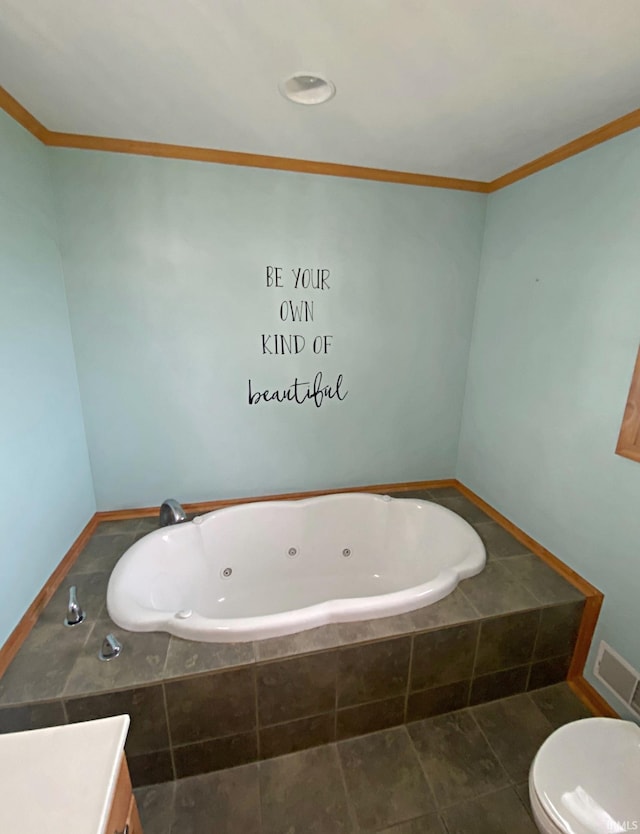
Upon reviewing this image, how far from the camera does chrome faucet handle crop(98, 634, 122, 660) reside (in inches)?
50.4

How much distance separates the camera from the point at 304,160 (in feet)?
6.11

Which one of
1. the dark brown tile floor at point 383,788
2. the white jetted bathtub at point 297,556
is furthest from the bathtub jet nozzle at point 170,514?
the dark brown tile floor at point 383,788

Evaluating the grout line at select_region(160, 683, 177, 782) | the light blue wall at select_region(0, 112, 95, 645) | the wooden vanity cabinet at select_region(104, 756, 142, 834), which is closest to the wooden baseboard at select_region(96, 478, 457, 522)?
the light blue wall at select_region(0, 112, 95, 645)

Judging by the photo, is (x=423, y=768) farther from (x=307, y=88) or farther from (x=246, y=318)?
(x=307, y=88)

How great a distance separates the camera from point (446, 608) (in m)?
1.51

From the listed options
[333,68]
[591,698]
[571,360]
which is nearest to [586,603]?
[591,698]

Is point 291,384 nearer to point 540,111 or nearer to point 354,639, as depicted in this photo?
point 354,639

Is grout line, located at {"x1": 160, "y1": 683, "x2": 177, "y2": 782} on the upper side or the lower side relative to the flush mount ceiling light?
lower

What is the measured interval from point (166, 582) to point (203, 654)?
602mm

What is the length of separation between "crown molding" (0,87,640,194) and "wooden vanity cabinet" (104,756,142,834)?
2.10 m

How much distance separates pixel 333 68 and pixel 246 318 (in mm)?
1113

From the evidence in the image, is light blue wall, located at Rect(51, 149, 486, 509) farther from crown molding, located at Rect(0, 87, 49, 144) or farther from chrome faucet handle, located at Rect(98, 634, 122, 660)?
chrome faucet handle, located at Rect(98, 634, 122, 660)

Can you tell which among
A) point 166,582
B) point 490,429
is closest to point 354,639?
point 166,582

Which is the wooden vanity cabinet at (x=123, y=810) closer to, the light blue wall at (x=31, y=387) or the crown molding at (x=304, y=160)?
the light blue wall at (x=31, y=387)
